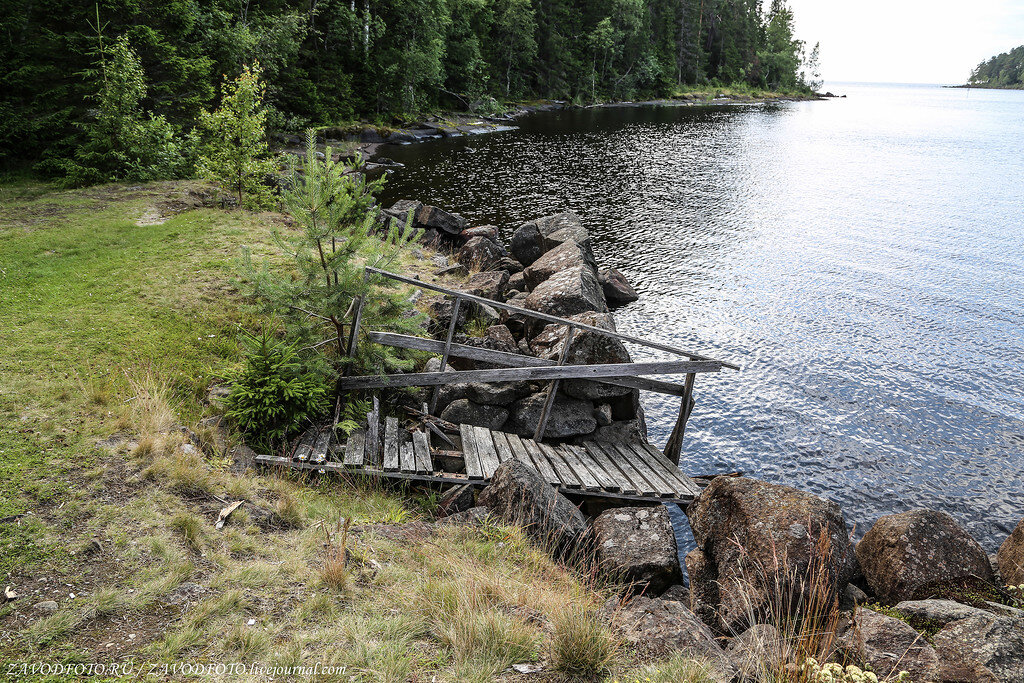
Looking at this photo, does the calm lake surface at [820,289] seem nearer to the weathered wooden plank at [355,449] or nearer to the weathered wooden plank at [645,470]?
the weathered wooden plank at [645,470]

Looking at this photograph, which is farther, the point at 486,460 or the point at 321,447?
the point at 486,460

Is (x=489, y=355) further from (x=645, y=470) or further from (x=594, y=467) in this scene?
(x=645, y=470)

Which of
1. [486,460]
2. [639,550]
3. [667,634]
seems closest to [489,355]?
[486,460]

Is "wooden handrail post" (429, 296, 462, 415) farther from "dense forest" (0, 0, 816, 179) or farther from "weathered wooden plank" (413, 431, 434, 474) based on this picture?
"dense forest" (0, 0, 816, 179)

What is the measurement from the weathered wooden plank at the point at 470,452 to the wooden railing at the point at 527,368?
3.52 ft

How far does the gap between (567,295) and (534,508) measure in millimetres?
8886

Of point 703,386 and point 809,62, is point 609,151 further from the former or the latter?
point 809,62

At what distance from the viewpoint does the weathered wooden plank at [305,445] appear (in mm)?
9406

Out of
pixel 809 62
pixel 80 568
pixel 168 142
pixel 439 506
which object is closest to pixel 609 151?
pixel 168 142

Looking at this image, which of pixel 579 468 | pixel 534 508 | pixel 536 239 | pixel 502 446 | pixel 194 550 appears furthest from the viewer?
pixel 536 239

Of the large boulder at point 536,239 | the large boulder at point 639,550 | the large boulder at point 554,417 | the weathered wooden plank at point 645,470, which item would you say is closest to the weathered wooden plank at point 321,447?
the large boulder at point 554,417

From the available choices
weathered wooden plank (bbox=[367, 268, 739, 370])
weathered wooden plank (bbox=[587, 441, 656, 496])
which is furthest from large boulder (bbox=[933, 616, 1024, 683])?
weathered wooden plank (bbox=[367, 268, 739, 370])

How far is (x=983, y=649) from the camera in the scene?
5.73m

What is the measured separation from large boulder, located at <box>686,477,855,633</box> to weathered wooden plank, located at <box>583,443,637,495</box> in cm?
149
